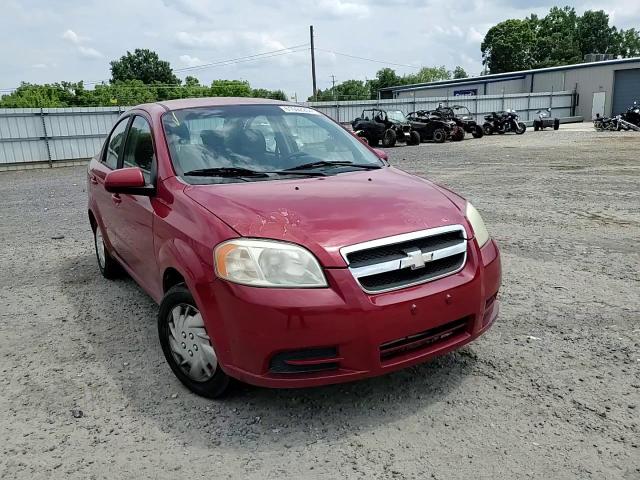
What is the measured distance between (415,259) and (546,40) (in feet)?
310

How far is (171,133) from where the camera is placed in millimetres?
3553

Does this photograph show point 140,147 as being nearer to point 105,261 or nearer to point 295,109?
point 295,109

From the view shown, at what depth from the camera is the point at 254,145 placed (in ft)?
11.9

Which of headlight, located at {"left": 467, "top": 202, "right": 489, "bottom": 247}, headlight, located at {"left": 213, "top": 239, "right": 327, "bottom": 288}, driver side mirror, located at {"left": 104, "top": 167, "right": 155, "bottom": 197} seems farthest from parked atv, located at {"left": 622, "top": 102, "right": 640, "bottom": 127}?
headlight, located at {"left": 213, "top": 239, "right": 327, "bottom": 288}

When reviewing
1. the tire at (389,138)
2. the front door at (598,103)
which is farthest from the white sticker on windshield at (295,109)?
the front door at (598,103)

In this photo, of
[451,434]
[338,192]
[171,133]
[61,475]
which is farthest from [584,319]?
[61,475]

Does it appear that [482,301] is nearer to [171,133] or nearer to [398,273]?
[398,273]

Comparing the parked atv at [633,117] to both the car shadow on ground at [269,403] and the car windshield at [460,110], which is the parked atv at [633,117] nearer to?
the car windshield at [460,110]

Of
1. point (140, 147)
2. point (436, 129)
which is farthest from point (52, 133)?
point (140, 147)

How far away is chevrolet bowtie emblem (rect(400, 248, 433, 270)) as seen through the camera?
2.56 m

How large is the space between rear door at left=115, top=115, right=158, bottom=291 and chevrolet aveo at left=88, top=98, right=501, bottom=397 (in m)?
0.03

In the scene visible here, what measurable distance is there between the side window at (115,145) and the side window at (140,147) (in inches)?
9.9

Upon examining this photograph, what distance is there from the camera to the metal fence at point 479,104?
2647 cm

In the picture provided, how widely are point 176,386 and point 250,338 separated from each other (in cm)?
93
